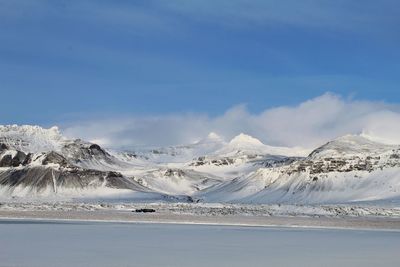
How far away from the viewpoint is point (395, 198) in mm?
186875

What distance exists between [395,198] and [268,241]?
487 feet

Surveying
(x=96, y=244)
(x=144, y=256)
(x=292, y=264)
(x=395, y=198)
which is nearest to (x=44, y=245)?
(x=96, y=244)

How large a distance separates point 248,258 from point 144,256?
519cm

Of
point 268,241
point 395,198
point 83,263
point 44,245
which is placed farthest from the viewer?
point 395,198

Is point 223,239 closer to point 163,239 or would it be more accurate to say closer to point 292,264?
point 163,239

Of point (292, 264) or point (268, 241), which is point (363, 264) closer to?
point (292, 264)

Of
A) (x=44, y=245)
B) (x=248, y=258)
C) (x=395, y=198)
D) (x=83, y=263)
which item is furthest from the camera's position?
(x=395, y=198)

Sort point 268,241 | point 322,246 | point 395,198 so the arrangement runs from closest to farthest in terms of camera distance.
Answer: point 322,246 < point 268,241 < point 395,198

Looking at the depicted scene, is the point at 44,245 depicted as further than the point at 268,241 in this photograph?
No

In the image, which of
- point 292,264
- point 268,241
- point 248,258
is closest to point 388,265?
point 292,264

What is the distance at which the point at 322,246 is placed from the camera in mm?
42531

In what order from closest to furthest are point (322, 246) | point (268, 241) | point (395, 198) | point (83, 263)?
point (83, 263) → point (322, 246) → point (268, 241) → point (395, 198)

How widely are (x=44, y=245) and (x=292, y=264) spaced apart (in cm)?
1546

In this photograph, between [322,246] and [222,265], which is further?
[322,246]
